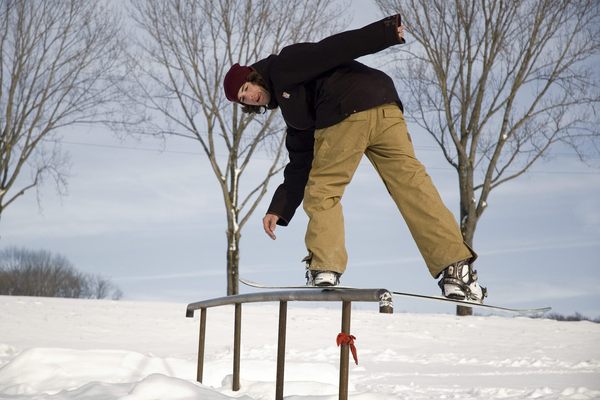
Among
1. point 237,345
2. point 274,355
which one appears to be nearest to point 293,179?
point 237,345

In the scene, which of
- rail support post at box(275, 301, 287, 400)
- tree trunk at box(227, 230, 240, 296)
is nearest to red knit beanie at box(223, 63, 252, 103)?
rail support post at box(275, 301, 287, 400)

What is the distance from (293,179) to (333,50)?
843mm

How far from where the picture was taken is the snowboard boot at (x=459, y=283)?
3.57 m

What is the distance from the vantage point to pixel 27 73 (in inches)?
572

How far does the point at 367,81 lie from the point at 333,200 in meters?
0.64

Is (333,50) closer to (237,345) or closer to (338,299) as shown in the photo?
(338,299)

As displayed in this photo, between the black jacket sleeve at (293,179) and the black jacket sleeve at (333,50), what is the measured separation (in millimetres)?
463

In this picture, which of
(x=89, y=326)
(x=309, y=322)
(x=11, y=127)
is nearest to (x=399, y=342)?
(x=309, y=322)

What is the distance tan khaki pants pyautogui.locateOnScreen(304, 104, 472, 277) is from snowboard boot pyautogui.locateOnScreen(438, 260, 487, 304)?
0.05m

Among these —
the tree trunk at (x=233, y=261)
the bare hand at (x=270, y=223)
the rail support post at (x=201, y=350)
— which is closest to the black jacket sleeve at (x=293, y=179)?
the bare hand at (x=270, y=223)

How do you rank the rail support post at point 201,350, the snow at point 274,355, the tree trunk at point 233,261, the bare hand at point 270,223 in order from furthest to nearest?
the tree trunk at point 233,261 < the rail support post at point 201,350 < the snow at point 274,355 < the bare hand at point 270,223

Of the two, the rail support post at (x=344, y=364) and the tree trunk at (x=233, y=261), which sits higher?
the tree trunk at (x=233, y=261)

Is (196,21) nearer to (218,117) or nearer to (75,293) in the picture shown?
(218,117)

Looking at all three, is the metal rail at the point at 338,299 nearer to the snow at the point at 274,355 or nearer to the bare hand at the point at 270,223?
the bare hand at the point at 270,223
